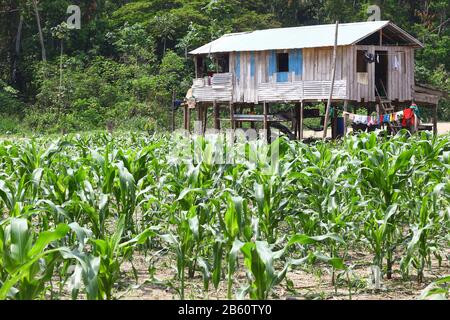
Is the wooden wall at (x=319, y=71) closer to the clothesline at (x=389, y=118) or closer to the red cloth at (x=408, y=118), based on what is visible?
the clothesline at (x=389, y=118)

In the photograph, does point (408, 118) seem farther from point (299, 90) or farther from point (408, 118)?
point (299, 90)

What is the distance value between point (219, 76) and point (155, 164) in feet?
66.2

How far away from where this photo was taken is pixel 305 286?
6848 mm

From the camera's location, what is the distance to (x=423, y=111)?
41250 millimetres

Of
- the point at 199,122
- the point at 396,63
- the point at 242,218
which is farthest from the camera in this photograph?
the point at 199,122

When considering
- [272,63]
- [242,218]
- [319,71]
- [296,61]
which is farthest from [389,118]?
[242,218]

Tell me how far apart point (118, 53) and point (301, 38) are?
15873 mm

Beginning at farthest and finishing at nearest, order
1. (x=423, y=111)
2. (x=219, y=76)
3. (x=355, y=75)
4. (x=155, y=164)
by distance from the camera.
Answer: (x=423, y=111) < (x=219, y=76) < (x=355, y=75) < (x=155, y=164)

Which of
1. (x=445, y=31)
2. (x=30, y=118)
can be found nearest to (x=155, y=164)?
(x=30, y=118)

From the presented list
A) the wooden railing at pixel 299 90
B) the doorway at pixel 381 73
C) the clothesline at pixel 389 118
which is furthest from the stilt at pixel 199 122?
the clothesline at pixel 389 118

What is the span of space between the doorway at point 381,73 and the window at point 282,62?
119 inches

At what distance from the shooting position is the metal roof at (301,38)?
84.4 ft

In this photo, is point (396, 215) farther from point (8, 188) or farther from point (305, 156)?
point (8, 188)
